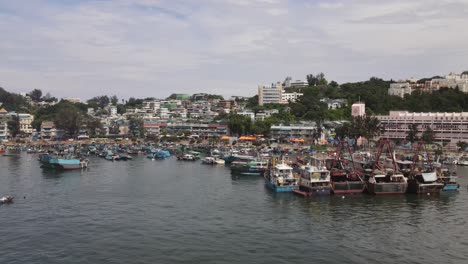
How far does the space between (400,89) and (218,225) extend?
333 ft

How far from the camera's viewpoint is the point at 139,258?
2009 cm

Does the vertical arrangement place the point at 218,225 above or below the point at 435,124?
below

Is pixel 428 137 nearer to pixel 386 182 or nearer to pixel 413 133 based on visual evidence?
pixel 413 133

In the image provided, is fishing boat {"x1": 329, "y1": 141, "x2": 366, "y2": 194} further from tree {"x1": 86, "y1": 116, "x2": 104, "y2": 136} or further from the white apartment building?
the white apartment building

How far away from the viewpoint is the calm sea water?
20688 millimetres

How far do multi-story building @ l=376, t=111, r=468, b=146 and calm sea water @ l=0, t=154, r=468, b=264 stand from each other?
36.9 m

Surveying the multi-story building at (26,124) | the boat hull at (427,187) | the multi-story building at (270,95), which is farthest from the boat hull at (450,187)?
the multi-story building at (26,124)

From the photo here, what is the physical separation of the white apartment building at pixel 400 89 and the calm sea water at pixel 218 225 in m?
79.1

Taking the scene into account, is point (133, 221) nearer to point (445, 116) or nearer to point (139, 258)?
point (139, 258)

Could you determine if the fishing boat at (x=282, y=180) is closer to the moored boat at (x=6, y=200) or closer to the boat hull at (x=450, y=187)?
the boat hull at (x=450, y=187)

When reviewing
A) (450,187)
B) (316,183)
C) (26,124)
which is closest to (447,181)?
(450,187)

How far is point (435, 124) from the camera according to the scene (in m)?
76.9

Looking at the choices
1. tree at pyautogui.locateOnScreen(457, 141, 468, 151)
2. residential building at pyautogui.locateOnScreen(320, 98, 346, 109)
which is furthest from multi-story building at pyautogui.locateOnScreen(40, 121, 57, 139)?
tree at pyautogui.locateOnScreen(457, 141, 468, 151)

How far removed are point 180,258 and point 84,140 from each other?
3270 inches
